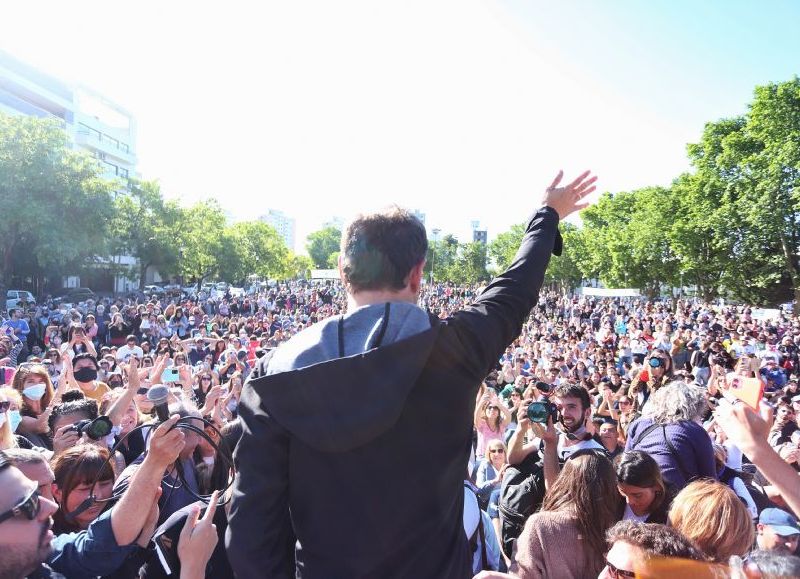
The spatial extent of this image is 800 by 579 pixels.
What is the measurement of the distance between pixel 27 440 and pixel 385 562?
3.80 meters

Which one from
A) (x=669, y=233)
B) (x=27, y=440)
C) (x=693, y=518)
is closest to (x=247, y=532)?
(x=693, y=518)

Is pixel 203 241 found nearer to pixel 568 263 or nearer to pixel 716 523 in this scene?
pixel 568 263

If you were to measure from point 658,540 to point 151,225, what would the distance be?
46.2 metres

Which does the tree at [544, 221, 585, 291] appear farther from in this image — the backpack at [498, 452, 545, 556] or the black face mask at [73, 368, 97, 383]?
the backpack at [498, 452, 545, 556]

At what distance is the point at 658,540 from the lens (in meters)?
2.00

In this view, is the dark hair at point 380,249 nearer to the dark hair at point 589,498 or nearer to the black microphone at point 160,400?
the black microphone at point 160,400

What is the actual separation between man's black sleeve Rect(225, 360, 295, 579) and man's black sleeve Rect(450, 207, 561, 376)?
524 mm

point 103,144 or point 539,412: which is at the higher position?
point 103,144

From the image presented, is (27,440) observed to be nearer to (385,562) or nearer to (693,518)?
(385,562)

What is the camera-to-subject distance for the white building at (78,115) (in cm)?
5275

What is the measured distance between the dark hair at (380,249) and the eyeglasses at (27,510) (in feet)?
3.83

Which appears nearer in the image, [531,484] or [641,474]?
[641,474]

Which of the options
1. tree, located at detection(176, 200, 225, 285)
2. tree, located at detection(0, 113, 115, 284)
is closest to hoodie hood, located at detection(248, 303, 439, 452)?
tree, located at detection(0, 113, 115, 284)

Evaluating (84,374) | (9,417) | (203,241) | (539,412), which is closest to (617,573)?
(539,412)
